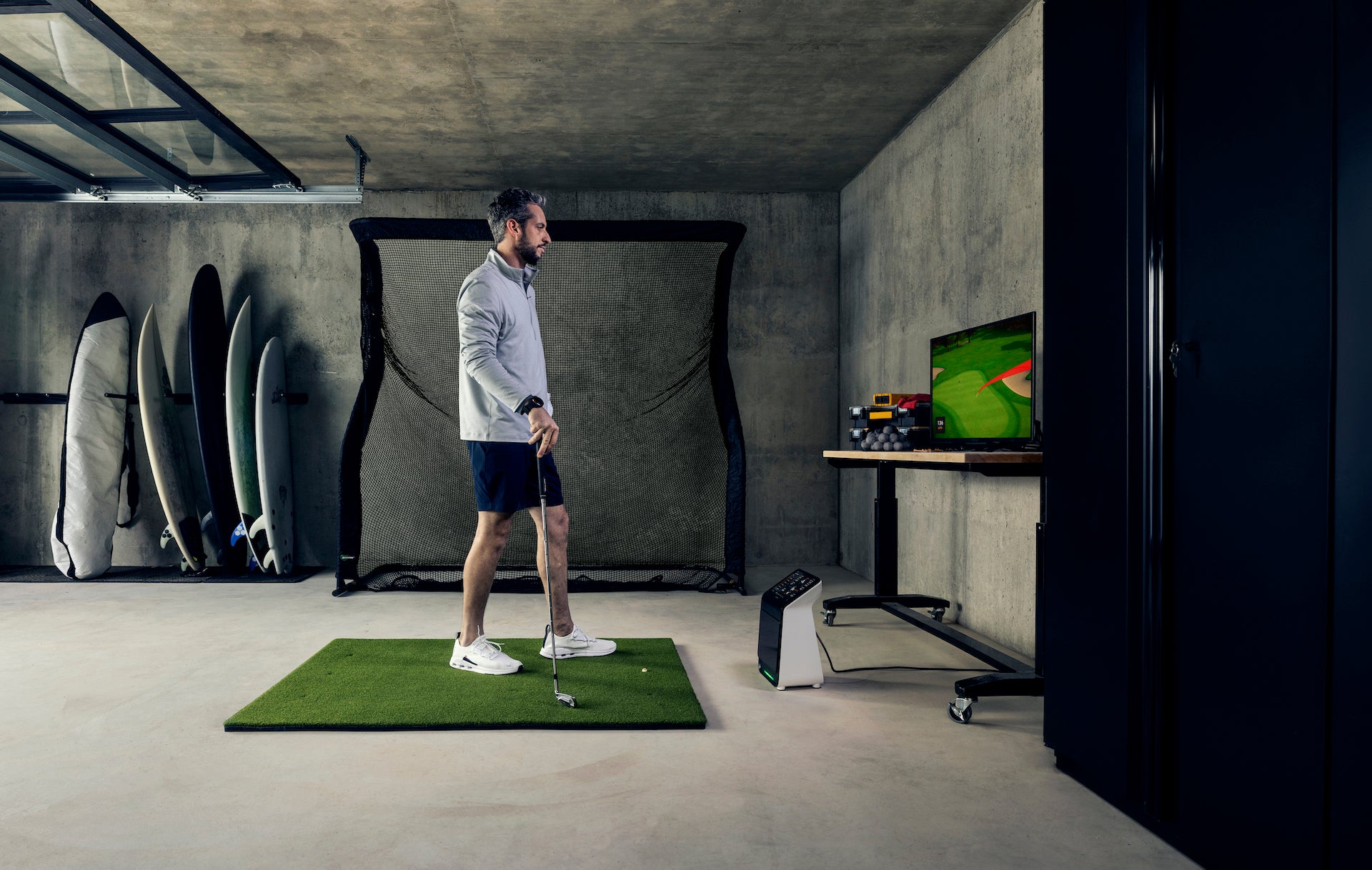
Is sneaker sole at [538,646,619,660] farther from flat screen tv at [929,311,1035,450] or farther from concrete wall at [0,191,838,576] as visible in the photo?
concrete wall at [0,191,838,576]

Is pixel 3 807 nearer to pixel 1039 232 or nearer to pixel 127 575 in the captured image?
pixel 1039 232

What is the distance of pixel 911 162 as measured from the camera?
14.4 ft

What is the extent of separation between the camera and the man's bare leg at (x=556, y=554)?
295 centimetres

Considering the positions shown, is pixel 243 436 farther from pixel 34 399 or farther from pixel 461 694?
pixel 461 694

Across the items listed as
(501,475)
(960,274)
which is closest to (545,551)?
(501,475)

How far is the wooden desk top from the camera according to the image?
103 inches

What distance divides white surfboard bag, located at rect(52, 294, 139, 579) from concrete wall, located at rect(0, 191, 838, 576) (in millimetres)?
230

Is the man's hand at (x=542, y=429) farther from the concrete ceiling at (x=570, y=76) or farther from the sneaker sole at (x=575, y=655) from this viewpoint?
the concrete ceiling at (x=570, y=76)

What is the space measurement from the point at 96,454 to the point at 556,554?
3819mm

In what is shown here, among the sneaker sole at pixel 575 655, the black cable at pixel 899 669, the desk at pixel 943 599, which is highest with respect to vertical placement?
the desk at pixel 943 599

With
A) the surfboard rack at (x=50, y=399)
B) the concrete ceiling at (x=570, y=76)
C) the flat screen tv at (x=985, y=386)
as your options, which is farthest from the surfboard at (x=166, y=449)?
the flat screen tv at (x=985, y=386)

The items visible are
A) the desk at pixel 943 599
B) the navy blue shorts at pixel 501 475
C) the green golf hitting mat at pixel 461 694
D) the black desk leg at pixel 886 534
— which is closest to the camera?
the green golf hitting mat at pixel 461 694

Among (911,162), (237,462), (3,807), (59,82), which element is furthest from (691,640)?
(59,82)

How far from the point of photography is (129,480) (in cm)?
536
